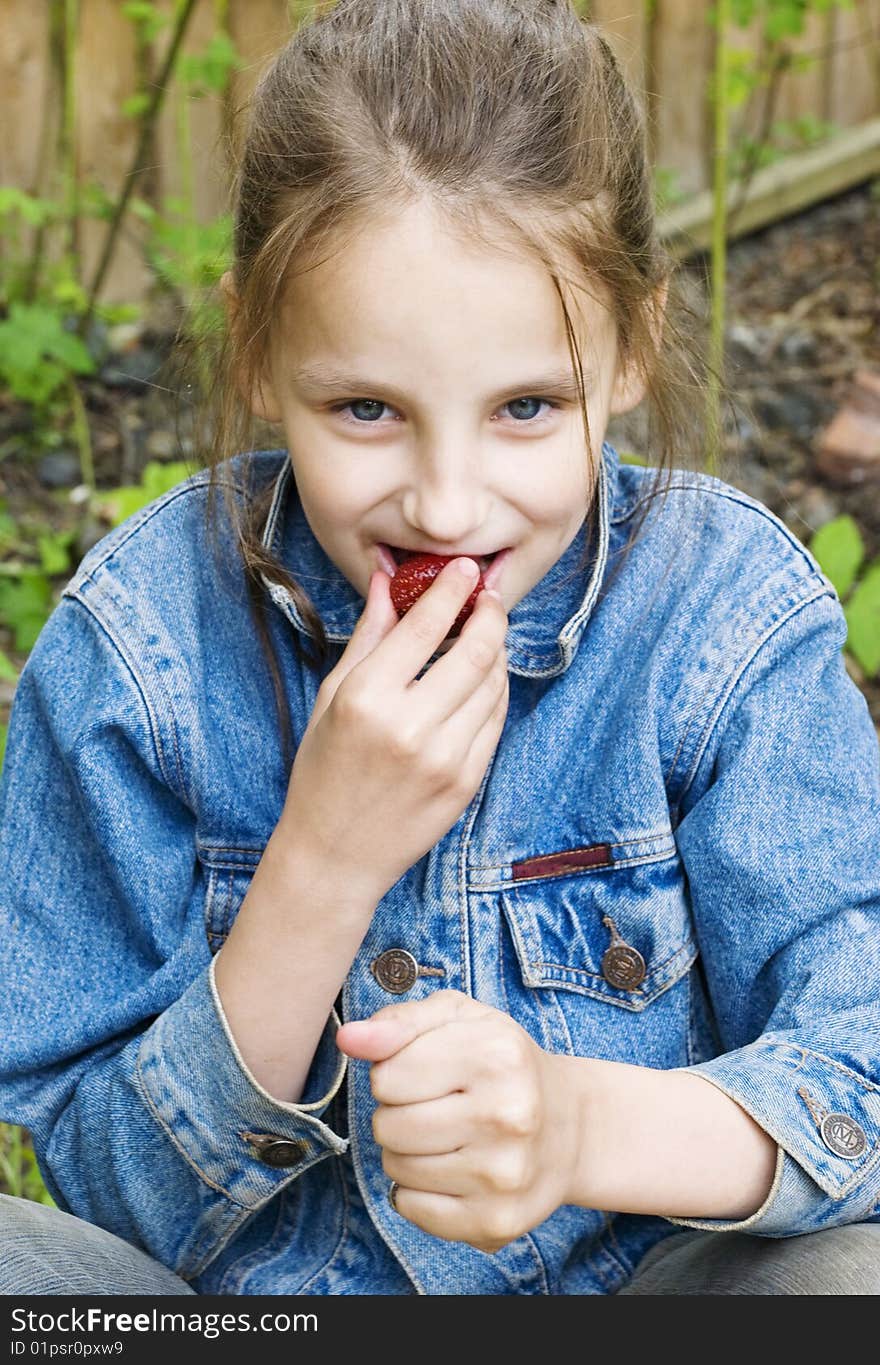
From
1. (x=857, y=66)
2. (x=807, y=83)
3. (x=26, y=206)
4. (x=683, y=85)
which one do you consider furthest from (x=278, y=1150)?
(x=857, y=66)

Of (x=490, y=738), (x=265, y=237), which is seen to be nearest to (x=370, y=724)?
(x=490, y=738)

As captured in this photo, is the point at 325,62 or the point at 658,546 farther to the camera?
the point at 658,546

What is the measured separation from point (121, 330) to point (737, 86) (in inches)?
75.2

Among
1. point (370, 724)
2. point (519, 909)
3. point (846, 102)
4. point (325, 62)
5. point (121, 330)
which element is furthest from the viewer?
point (846, 102)

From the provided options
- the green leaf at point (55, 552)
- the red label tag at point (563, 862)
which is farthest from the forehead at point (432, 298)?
the green leaf at point (55, 552)

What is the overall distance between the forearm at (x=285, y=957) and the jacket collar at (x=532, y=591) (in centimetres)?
36

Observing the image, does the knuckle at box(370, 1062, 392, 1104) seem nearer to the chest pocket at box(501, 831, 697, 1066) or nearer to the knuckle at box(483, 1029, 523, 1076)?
the knuckle at box(483, 1029, 523, 1076)

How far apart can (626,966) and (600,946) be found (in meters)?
0.04

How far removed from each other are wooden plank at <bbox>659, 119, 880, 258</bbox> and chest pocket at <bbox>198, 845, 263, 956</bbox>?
4131 millimetres

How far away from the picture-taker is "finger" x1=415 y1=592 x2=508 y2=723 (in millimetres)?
1492

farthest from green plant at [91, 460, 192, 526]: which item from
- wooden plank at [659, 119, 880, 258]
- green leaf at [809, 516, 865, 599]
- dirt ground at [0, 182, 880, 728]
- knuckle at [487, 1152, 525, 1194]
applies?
wooden plank at [659, 119, 880, 258]

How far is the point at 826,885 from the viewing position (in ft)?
5.54
